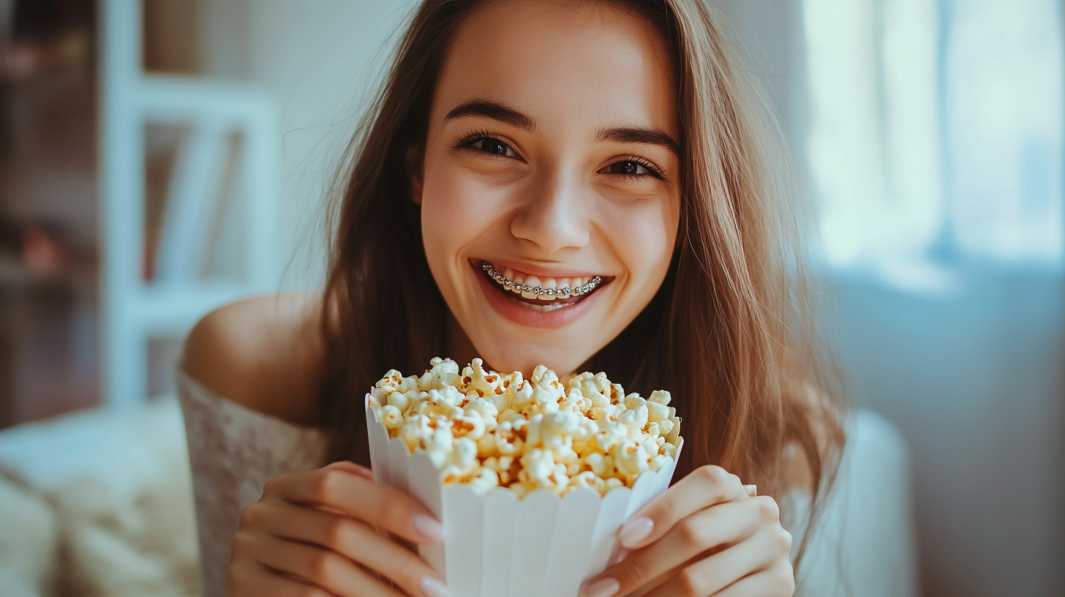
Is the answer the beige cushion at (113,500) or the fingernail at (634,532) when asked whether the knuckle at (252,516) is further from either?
the beige cushion at (113,500)

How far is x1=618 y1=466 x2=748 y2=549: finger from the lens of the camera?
0.54 m

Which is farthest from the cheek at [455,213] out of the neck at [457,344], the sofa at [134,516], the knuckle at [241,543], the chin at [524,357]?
the sofa at [134,516]

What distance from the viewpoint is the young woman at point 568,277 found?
60 centimetres

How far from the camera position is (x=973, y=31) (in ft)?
4.88

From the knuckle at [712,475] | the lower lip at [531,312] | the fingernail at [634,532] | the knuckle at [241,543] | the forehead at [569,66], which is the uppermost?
the forehead at [569,66]

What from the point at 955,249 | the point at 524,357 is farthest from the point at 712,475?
the point at 955,249

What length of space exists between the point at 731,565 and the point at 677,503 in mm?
89

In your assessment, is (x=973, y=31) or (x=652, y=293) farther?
(x=973, y=31)

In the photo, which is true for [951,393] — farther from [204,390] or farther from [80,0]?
[80,0]

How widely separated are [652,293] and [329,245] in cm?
54

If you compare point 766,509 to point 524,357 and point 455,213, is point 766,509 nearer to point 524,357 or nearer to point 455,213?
point 524,357

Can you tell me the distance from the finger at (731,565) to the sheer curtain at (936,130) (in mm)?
1082

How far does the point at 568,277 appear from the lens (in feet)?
2.59

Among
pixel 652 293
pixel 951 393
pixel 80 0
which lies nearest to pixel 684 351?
pixel 652 293
